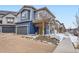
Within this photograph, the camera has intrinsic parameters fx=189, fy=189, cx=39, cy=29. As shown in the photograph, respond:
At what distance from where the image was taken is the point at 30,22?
64.0 inches

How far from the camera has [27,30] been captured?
1.62 m

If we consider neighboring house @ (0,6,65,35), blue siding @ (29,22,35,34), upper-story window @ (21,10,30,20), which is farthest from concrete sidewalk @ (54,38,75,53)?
upper-story window @ (21,10,30,20)

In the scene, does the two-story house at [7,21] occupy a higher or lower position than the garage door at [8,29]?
higher

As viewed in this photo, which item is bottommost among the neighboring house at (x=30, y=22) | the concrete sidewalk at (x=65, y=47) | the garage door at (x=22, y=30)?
the concrete sidewalk at (x=65, y=47)

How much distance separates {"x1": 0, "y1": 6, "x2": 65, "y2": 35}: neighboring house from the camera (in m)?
1.61

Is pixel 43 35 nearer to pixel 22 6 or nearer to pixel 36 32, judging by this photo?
pixel 36 32

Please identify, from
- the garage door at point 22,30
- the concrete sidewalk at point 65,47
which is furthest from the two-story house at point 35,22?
the concrete sidewalk at point 65,47

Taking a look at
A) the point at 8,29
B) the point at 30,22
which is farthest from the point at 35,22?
the point at 8,29

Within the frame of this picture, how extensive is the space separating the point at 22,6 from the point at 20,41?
296mm

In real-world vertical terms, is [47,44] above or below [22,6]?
below

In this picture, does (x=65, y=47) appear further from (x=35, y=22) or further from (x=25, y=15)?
A: (x=25, y=15)

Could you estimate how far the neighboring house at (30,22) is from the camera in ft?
5.28

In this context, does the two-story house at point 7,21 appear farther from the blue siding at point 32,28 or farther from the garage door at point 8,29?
the blue siding at point 32,28
